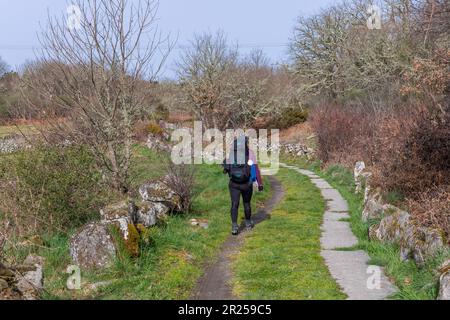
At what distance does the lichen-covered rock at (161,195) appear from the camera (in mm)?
10500

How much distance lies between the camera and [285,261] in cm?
728

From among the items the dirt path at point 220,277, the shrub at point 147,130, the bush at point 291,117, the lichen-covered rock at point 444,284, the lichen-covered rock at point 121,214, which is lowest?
the dirt path at point 220,277

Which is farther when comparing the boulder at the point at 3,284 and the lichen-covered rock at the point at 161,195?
the lichen-covered rock at the point at 161,195

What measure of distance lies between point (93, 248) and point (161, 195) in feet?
12.4

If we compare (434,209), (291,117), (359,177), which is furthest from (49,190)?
(291,117)

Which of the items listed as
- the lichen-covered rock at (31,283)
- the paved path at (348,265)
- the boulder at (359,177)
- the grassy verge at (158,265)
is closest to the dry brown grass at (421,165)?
the paved path at (348,265)

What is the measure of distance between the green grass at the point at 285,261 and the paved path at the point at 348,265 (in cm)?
15

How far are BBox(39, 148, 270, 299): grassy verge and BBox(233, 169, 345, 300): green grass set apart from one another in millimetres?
721

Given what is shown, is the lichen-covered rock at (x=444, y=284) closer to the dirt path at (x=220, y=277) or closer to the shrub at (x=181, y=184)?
the dirt path at (x=220, y=277)

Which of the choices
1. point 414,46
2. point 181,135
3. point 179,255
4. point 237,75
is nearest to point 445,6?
point 414,46

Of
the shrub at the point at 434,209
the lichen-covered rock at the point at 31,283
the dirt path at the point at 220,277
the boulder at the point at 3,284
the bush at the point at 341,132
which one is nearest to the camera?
the boulder at the point at 3,284

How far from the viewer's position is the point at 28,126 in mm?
10727

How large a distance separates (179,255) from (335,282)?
2723 millimetres
